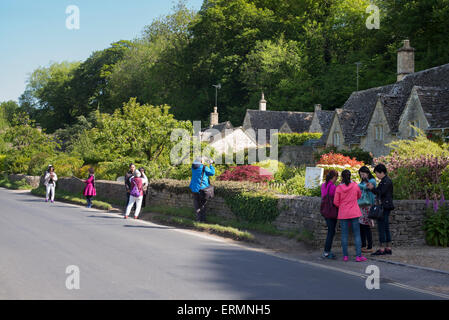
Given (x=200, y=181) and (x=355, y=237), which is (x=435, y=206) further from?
(x=200, y=181)

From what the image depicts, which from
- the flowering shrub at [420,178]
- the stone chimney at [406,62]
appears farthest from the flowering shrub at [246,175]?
the stone chimney at [406,62]

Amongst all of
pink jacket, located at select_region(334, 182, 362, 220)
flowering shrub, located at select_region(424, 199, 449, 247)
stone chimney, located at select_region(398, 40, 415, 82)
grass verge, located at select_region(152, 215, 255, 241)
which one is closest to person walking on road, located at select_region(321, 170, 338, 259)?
pink jacket, located at select_region(334, 182, 362, 220)

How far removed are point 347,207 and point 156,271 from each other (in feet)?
14.8

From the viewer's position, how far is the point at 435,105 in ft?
97.0

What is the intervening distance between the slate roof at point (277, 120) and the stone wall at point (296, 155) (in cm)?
1672

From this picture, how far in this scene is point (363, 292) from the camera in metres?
6.96

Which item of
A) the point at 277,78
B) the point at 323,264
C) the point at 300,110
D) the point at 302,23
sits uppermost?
the point at 302,23

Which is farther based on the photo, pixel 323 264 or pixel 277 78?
pixel 277 78

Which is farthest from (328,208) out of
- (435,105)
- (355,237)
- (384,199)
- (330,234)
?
(435,105)

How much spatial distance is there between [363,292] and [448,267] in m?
3.24

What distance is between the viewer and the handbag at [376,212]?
405 inches

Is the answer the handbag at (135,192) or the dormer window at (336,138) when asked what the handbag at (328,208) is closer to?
the handbag at (135,192)
